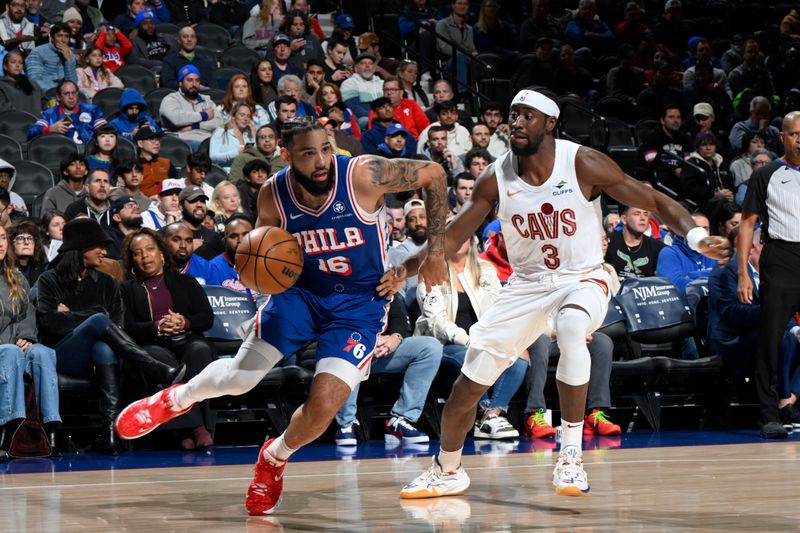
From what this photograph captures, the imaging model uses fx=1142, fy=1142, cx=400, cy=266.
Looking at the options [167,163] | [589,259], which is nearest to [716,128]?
[167,163]

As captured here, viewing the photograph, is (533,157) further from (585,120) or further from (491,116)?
(585,120)

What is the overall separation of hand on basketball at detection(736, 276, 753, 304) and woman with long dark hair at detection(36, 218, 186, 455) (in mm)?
4090

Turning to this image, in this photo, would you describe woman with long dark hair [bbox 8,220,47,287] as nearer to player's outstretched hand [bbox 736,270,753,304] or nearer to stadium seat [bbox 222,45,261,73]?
player's outstretched hand [bbox 736,270,753,304]

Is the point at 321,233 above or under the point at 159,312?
above

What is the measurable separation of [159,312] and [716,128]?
1008 centimetres

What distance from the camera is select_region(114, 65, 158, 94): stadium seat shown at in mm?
13000

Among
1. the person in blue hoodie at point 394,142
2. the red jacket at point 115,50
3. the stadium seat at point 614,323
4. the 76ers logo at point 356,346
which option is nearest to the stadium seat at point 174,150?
the red jacket at point 115,50

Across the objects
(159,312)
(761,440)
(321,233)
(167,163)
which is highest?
(167,163)

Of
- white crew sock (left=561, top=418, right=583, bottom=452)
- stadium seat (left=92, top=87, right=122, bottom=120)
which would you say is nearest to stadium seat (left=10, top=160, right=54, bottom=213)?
stadium seat (left=92, top=87, right=122, bottom=120)

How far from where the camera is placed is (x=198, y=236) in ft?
32.3

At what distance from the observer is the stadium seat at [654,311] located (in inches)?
365

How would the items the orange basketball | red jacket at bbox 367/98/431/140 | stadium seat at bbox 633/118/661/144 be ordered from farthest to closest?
1. stadium seat at bbox 633/118/661/144
2. red jacket at bbox 367/98/431/140
3. the orange basketball

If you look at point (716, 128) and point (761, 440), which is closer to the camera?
point (761, 440)

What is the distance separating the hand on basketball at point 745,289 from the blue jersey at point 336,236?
4.03m
